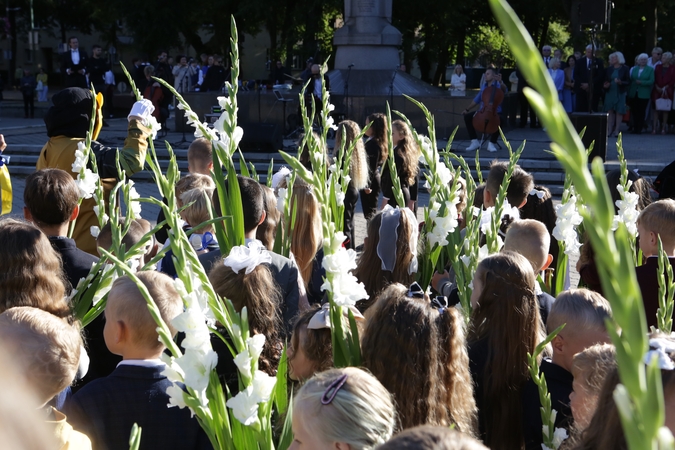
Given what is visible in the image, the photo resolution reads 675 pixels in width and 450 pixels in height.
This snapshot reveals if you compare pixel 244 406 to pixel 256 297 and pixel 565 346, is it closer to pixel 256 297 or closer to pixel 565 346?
pixel 256 297

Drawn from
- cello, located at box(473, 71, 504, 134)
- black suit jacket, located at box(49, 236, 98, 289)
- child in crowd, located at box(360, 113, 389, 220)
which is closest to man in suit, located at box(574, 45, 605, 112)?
cello, located at box(473, 71, 504, 134)

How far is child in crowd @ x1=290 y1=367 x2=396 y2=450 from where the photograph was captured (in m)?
1.72

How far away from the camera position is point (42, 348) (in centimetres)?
213

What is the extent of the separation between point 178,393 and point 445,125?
17.9 m

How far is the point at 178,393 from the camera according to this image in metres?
1.53

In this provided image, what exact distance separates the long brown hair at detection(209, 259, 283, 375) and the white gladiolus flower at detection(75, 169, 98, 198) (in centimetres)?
99

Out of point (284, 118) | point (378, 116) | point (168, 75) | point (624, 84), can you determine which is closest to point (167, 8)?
point (168, 75)

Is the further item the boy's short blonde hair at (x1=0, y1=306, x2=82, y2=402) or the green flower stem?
the boy's short blonde hair at (x1=0, y1=306, x2=82, y2=402)

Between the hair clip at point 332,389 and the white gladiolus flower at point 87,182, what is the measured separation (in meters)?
2.11

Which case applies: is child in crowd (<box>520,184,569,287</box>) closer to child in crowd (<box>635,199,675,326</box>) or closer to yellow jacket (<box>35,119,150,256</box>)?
child in crowd (<box>635,199,675,326</box>)

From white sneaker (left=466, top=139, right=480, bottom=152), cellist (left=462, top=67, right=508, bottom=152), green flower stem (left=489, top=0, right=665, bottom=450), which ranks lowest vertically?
white sneaker (left=466, top=139, right=480, bottom=152)

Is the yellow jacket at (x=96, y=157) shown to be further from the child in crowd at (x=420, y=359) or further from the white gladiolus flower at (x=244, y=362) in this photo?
the white gladiolus flower at (x=244, y=362)

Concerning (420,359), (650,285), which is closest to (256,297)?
(420,359)

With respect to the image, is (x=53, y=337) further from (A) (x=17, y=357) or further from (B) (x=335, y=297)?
(B) (x=335, y=297)
